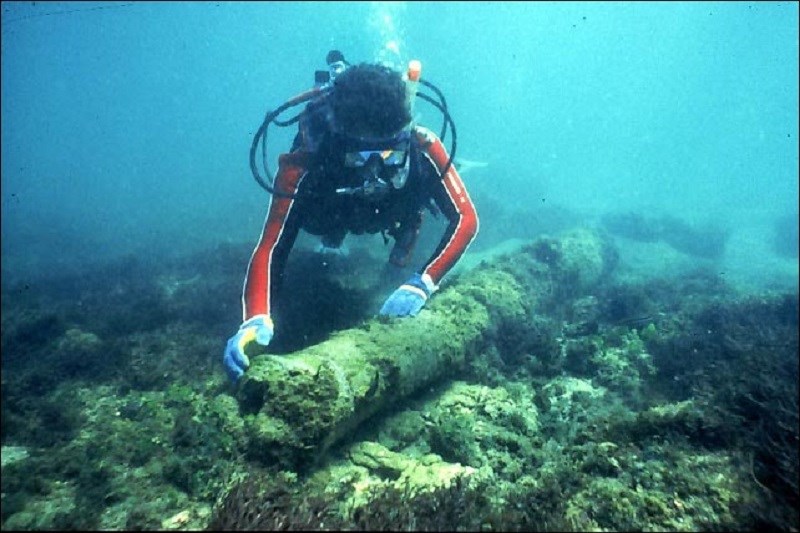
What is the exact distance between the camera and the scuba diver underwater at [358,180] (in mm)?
4898

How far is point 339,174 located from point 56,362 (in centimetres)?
509

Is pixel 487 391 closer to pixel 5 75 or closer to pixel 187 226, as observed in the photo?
pixel 187 226

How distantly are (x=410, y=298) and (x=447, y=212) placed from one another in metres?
1.58

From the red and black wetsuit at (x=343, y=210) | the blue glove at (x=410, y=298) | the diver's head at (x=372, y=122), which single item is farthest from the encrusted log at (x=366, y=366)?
the diver's head at (x=372, y=122)

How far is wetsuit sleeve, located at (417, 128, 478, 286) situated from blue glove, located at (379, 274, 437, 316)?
119 mm

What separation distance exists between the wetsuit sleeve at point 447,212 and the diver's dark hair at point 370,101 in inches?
33.3

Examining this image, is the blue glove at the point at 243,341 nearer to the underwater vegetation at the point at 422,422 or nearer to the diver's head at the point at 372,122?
the underwater vegetation at the point at 422,422

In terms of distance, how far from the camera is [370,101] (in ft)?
16.0

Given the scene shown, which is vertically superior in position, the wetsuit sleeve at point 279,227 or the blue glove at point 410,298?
the wetsuit sleeve at point 279,227

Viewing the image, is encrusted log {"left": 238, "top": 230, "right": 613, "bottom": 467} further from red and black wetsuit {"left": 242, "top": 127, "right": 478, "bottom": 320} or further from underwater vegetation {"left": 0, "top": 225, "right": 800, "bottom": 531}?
red and black wetsuit {"left": 242, "top": 127, "right": 478, "bottom": 320}

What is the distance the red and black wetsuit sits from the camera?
521cm

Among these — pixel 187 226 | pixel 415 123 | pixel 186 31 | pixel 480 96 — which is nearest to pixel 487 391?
pixel 415 123

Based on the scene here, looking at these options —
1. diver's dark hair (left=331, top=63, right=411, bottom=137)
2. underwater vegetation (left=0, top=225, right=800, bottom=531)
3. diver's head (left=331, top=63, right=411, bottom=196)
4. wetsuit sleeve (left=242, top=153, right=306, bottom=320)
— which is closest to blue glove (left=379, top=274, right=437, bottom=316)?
underwater vegetation (left=0, top=225, right=800, bottom=531)

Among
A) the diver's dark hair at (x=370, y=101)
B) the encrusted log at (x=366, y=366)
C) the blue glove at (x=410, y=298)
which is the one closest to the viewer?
the encrusted log at (x=366, y=366)
